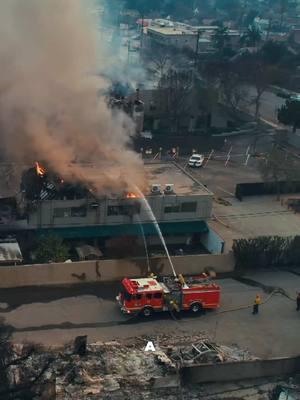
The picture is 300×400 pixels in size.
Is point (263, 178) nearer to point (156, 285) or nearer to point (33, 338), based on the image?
point (156, 285)

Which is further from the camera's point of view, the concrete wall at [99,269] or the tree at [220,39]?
the tree at [220,39]

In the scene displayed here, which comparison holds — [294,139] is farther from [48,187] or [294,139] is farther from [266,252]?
[48,187]

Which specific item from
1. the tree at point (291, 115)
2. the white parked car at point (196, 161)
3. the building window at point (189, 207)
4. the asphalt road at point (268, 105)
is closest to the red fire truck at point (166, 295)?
the building window at point (189, 207)

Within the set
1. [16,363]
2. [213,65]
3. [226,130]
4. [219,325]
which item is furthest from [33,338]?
[213,65]

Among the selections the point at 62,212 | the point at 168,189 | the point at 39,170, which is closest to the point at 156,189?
the point at 168,189

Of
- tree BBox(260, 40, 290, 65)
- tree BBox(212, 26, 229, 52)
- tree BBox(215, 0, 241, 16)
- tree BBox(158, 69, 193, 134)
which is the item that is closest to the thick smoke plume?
tree BBox(158, 69, 193, 134)

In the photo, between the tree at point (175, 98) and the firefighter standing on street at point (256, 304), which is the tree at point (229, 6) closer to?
the tree at point (175, 98)
